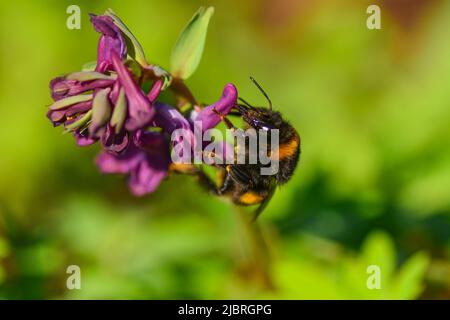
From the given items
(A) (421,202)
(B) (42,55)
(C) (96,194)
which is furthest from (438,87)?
(B) (42,55)

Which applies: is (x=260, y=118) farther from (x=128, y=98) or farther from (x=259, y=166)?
(x=128, y=98)

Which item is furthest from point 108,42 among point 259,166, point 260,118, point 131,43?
point 259,166

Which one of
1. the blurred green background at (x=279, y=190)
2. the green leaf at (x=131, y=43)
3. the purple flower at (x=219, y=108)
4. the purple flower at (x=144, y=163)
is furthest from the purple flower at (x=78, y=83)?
Result: the blurred green background at (x=279, y=190)

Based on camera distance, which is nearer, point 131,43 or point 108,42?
point 108,42

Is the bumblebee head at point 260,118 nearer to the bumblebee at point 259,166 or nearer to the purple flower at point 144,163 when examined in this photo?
the bumblebee at point 259,166

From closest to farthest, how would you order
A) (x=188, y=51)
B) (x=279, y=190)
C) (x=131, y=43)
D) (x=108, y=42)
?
(x=108, y=42)
(x=131, y=43)
(x=188, y=51)
(x=279, y=190)

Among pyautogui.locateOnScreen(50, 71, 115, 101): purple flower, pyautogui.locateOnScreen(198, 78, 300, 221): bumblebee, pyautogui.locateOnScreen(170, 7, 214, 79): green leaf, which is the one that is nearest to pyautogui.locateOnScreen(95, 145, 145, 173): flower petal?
pyautogui.locateOnScreen(198, 78, 300, 221): bumblebee
